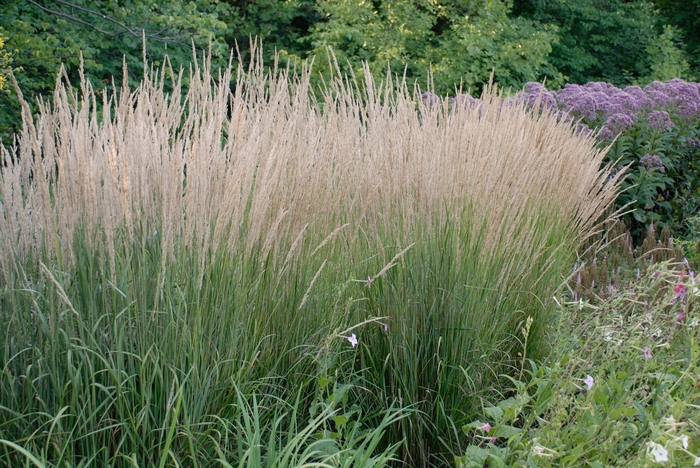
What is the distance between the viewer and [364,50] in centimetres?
1370

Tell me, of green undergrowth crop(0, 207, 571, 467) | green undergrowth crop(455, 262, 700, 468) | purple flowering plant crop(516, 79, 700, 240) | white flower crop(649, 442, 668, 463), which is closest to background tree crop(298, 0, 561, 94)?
purple flowering plant crop(516, 79, 700, 240)

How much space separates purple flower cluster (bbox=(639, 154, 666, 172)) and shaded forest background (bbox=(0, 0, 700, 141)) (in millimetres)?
2164

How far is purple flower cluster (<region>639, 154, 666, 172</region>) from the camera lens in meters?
6.80

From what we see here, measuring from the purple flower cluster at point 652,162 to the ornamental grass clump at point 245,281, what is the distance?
142 inches

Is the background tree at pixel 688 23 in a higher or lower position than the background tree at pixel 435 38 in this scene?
higher

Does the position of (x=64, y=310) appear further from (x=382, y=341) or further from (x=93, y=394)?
(x=382, y=341)

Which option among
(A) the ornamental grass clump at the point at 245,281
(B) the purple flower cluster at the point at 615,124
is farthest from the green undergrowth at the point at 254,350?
(B) the purple flower cluster at the point at 615,124

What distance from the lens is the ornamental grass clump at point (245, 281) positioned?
2.09 metres

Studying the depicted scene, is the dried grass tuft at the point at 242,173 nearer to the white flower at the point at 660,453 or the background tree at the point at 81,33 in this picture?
the white flower at the point at 660,453

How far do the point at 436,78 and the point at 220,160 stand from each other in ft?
36.6

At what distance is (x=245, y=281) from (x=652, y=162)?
5467mm

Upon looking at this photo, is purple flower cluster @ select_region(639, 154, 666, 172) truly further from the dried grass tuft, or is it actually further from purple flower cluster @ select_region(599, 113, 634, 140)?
the dried grass tuft

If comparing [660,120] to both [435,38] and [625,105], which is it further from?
[435,38]

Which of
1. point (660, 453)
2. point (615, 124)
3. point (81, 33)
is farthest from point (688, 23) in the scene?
point (660, 453)
